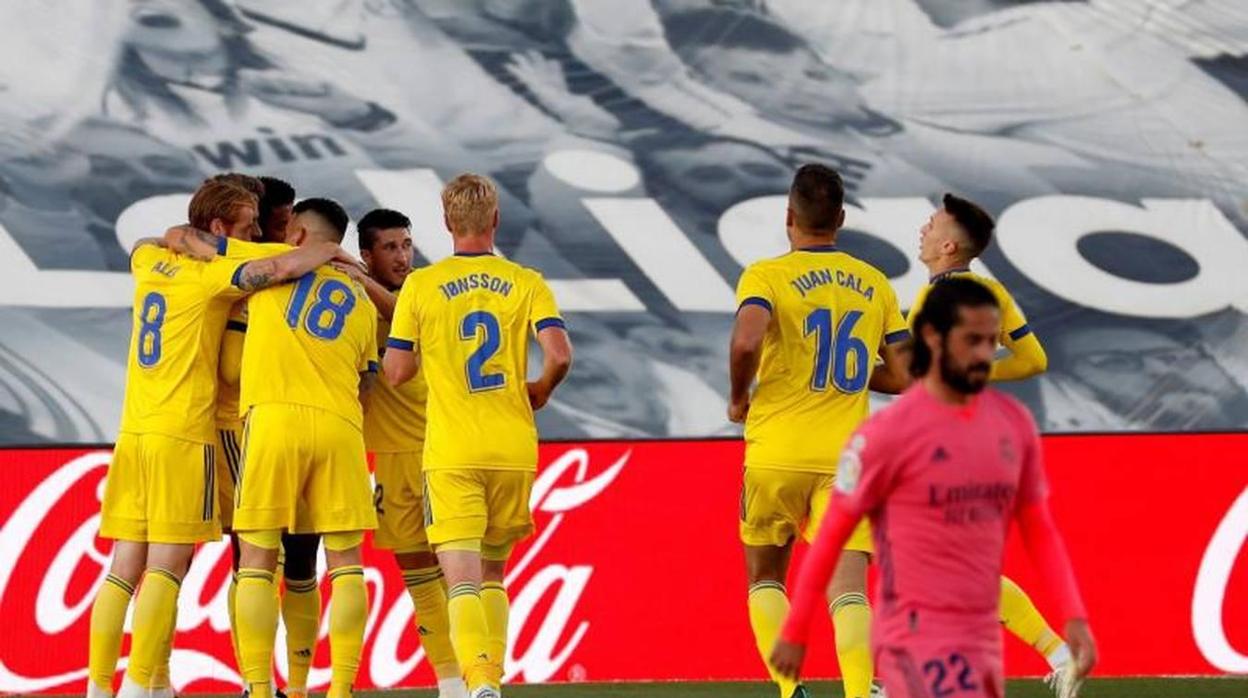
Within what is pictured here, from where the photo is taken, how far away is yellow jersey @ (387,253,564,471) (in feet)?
26.5

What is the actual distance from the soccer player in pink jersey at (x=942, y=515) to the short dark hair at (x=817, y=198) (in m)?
2.50

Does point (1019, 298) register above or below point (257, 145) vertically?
below

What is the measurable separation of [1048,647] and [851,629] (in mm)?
1244

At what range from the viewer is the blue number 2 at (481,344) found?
809 centimetres

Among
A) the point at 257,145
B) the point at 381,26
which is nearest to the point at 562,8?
the point at 381,26

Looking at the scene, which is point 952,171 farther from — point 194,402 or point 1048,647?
point 194,402

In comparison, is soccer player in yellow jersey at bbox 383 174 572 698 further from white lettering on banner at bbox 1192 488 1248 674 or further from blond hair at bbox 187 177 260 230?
white lettering on banner at bbox 1192 488 1248 674

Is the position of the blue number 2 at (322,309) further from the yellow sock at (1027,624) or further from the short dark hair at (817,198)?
the yellow sock at (1027,624)

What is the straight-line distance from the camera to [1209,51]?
12664mm

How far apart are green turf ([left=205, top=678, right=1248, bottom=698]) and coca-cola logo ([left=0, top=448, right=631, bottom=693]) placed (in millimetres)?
255

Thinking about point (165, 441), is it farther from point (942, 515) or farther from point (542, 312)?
point (942, 515)

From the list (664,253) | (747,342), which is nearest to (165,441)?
(747,342)

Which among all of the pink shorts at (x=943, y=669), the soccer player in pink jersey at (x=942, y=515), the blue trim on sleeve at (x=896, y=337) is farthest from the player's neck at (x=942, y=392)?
the blue trim on sleeve at (x=896, y=337)

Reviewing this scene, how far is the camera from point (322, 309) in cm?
822
